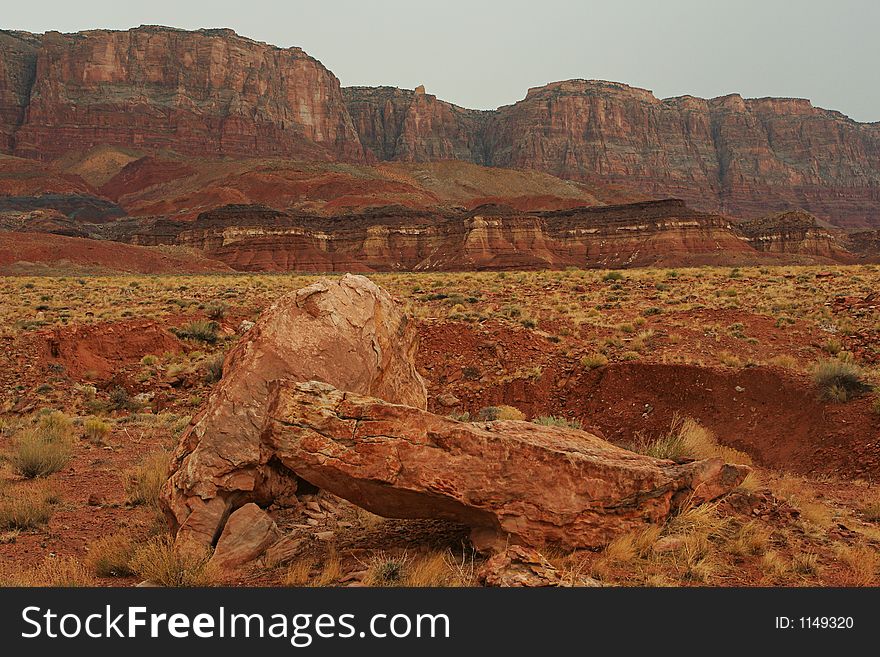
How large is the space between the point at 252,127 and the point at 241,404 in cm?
16643

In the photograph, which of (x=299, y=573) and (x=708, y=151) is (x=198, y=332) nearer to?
(x=299, y=573)

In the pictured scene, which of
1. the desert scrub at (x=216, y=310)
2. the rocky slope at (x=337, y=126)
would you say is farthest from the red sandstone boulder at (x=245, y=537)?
the rocky slope at (x=337, y=126)

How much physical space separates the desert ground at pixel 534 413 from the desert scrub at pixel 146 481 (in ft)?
0.12

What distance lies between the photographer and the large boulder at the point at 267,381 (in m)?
6.20

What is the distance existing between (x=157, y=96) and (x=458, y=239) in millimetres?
109625

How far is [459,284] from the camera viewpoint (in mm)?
33375

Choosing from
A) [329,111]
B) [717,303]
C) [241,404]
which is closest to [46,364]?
[241,404]

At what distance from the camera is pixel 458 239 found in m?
83.9

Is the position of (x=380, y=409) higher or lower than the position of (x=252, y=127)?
lower

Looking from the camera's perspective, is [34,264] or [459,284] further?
[34,264]

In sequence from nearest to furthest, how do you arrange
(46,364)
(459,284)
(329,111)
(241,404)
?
(241,404) → (46,364) → (459,284) → (329,111)

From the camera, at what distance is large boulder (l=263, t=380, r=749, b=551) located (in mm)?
5746

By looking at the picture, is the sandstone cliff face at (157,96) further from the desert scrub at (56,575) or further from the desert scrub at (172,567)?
the desert scrub at (172,567)
